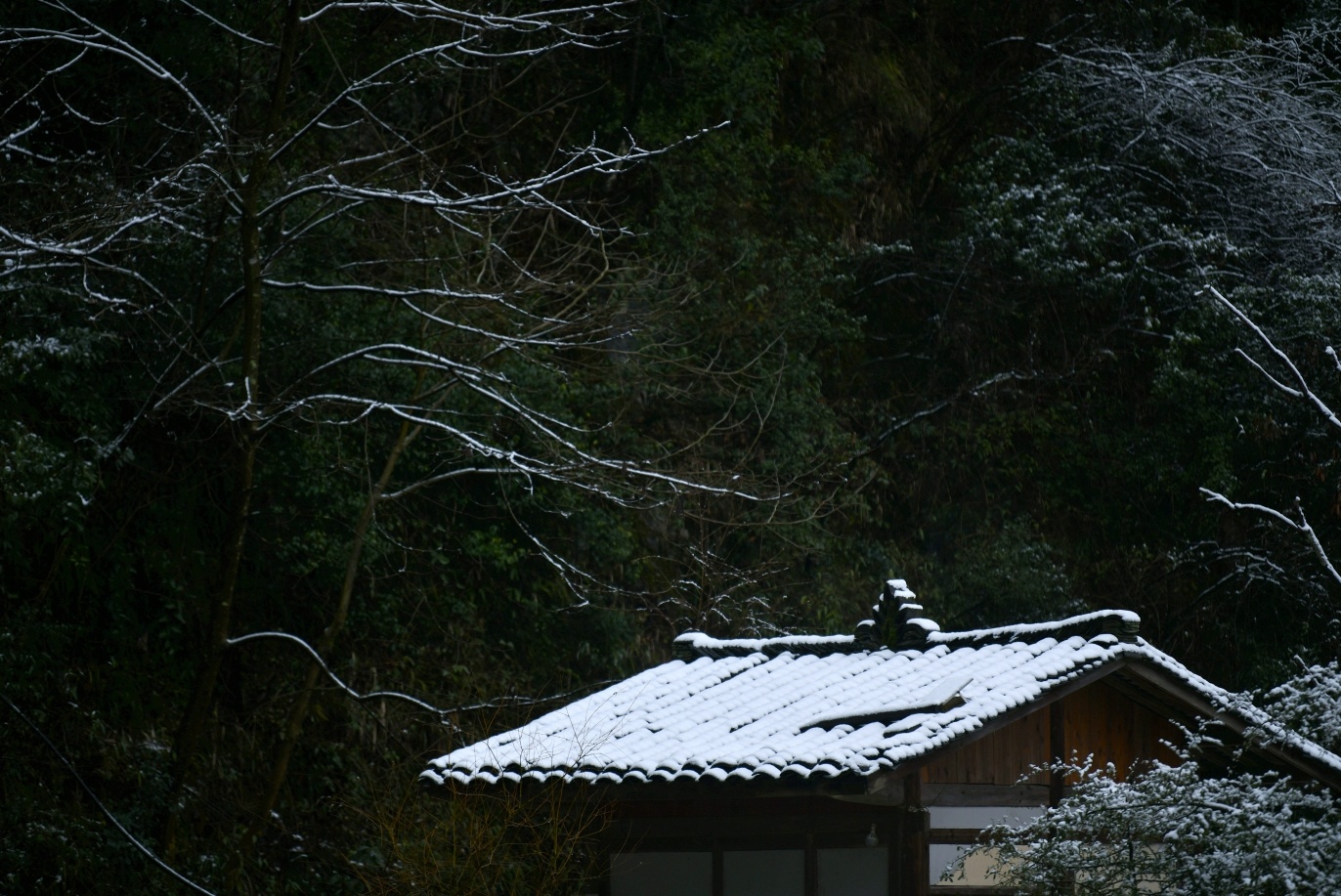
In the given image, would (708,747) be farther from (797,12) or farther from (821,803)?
(797,12)

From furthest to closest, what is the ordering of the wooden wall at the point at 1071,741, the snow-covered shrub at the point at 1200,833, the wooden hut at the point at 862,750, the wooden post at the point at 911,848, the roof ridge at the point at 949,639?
the wooden wall at the point at 1071,741 < the roof ridge at the point at 949,639 < the wooden post at the point at 911,848 < the wooden hut at the point at 862,750 < the snow-covered shrub at the point at 1200,833

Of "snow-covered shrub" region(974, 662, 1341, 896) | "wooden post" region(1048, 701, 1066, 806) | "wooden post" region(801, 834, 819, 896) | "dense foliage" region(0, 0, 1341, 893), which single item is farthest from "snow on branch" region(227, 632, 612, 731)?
"snow-covered shrub" region(974, 662, 1341, 896)

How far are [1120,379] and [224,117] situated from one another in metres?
12.8

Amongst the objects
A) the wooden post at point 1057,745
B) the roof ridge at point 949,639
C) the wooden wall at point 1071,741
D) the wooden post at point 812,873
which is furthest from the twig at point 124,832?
the wooden post at point 1057,745

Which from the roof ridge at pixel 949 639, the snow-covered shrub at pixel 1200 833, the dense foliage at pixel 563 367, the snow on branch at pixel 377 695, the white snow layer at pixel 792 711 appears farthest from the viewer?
the dense foliage at pixel 563 367

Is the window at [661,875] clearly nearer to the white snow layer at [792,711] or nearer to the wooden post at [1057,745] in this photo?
the white snow layer at [792,711]

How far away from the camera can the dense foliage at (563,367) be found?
11.4 meters

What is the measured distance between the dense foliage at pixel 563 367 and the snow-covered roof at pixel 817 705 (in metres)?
0.51

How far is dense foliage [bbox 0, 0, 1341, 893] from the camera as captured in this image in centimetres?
1144

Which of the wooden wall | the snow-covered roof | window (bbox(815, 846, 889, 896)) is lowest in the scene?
window (bbox(815, 846, 889, 896))

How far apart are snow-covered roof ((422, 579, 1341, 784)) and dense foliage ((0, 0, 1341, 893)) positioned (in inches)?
20.2

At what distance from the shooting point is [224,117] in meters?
11.1

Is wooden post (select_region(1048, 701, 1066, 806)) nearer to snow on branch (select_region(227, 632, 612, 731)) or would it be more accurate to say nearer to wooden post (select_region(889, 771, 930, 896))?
wooden post (select_region(889, 771, 930, 896))

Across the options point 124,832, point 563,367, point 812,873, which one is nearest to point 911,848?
point 812,873
